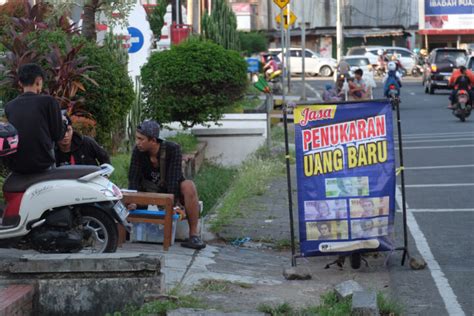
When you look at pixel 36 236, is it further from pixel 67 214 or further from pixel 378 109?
pixel 378 109

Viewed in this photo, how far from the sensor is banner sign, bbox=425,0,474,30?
2406 inches

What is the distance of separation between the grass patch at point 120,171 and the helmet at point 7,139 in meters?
3.74

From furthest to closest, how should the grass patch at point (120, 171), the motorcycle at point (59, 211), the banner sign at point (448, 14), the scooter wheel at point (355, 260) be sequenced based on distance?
the banner sign at point (448, 14) < the grass patch at point (120, 171) < the scooter wheel at point (355, 260) < the motorcycle at point (59, 211)

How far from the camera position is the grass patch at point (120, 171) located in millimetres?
12501

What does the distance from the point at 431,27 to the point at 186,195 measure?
52746 mm

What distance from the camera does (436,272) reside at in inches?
386

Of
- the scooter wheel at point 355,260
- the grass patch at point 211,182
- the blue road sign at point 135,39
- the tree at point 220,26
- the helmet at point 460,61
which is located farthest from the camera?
the helmet at point 460,61

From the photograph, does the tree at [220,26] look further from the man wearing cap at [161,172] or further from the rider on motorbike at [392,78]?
the man wearing cap at [161,172]

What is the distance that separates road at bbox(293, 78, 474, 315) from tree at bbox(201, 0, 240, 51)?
1206 cm

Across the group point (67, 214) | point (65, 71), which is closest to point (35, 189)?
point (67, 214)

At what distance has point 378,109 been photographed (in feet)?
32.5

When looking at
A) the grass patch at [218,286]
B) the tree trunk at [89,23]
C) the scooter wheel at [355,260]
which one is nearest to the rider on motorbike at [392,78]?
the tree trunk at [89,23]

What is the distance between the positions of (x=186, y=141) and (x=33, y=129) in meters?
8.36

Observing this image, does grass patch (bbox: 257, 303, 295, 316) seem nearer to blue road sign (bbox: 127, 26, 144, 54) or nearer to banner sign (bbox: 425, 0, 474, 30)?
blue road sign (bbox: 127, 26, 144, 54)
